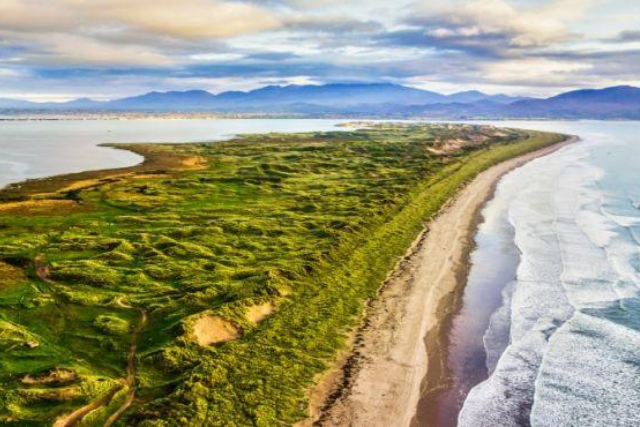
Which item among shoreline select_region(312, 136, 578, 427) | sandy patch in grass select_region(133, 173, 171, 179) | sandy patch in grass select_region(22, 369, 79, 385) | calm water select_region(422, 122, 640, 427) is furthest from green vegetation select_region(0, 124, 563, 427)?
sandy patch in grass select_region(133, 173, 171, 179)

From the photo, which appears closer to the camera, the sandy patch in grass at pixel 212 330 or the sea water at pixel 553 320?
the sea water at pixel 553 320

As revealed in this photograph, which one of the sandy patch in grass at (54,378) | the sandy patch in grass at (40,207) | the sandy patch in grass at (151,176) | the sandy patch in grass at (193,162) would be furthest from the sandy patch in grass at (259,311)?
the sandy patch in grass at (193,162)

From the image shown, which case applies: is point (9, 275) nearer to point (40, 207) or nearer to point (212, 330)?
point (212, 330)

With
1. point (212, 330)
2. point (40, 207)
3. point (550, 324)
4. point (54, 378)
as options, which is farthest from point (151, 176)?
point (550, 324)

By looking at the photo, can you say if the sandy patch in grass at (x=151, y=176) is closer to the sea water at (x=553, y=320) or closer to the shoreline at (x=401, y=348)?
the shoreline at (x=401, y=348)

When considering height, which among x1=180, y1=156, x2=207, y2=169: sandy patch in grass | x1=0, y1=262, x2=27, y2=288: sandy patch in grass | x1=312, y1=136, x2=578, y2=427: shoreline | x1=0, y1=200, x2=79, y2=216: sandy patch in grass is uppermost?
x1=180, y1=156, x2=207, y2=169: sandy patch in grass

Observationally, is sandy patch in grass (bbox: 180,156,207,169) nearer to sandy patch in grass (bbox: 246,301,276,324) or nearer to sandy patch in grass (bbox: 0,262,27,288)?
sandy patch in grass (bbox: 0,262,27,288)

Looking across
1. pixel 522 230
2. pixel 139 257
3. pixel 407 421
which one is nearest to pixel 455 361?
pixel 407 421
